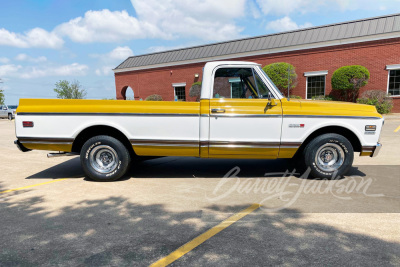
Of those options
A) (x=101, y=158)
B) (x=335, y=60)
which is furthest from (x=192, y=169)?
(x=335, y=60)

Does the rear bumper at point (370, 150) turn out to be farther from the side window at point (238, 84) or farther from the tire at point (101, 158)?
the tire at point (101, 158)

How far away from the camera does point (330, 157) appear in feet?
17.1

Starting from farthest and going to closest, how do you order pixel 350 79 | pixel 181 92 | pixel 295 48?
pixel 181 92 < pixel 295 48 < pixel 350 79

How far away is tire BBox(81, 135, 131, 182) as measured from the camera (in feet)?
16.6

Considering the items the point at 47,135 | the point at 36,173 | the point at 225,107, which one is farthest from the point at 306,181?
the point at 36,173

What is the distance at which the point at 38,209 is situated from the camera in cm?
386

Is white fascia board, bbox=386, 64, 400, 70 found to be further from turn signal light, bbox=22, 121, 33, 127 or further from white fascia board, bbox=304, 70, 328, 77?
turn signal light, bbox=22, 121, 33, 127

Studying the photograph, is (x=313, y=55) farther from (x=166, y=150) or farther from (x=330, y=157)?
(x=166, y=150)

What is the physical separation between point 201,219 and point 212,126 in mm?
1946

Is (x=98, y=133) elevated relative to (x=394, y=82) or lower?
lower

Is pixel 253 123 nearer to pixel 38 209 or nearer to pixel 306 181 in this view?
pixel 306 181

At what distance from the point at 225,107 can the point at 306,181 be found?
2116mm

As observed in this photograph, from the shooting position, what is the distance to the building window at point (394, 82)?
1764cm

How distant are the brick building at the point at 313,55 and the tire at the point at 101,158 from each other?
36.3 ft
